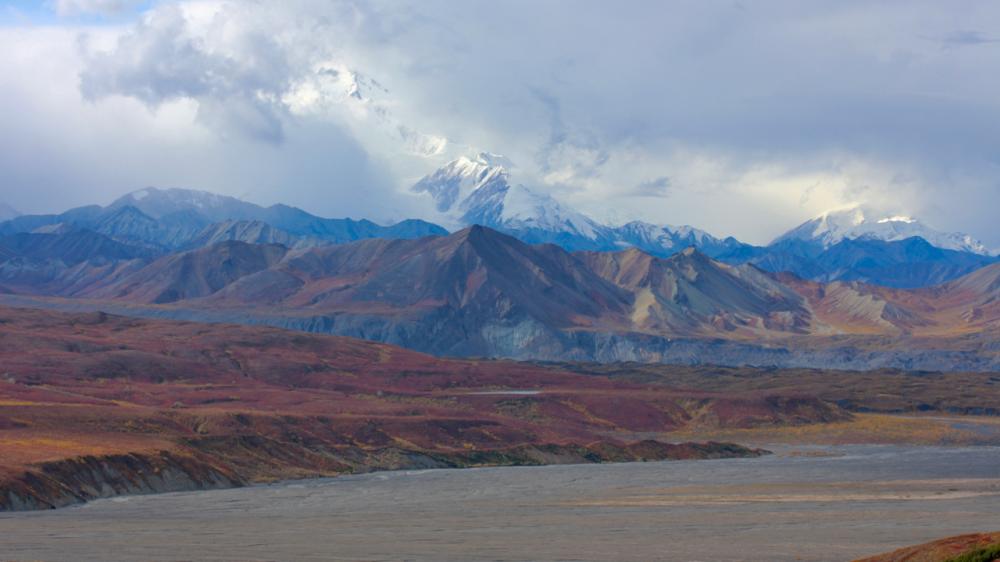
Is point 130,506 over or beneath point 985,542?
beneath

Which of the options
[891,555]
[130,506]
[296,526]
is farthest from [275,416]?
[891,555]

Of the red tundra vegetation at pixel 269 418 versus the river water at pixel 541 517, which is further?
the red tundra vegetation at pixel 269 418

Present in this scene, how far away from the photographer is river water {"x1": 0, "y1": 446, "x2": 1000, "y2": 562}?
5459 cm

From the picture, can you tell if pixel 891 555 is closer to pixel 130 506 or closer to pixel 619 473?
pixel 130 506

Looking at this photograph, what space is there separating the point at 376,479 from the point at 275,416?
22540 millimetres

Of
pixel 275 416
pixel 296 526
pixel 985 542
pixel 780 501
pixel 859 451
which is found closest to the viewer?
pixel 985 542

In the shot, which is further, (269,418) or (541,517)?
(269,418)

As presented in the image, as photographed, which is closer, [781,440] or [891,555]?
[891,555]

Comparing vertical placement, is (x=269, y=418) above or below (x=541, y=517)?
above

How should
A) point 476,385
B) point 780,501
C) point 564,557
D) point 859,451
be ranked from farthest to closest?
1. point 476,385
2. point 859,451
3. point 780,501
4. point 564,557

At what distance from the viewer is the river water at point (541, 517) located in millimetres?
54594

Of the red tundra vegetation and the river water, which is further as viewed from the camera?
the red tundra vegetation

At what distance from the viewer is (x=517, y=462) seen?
126688 millimetres

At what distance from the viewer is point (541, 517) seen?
7081 cm
